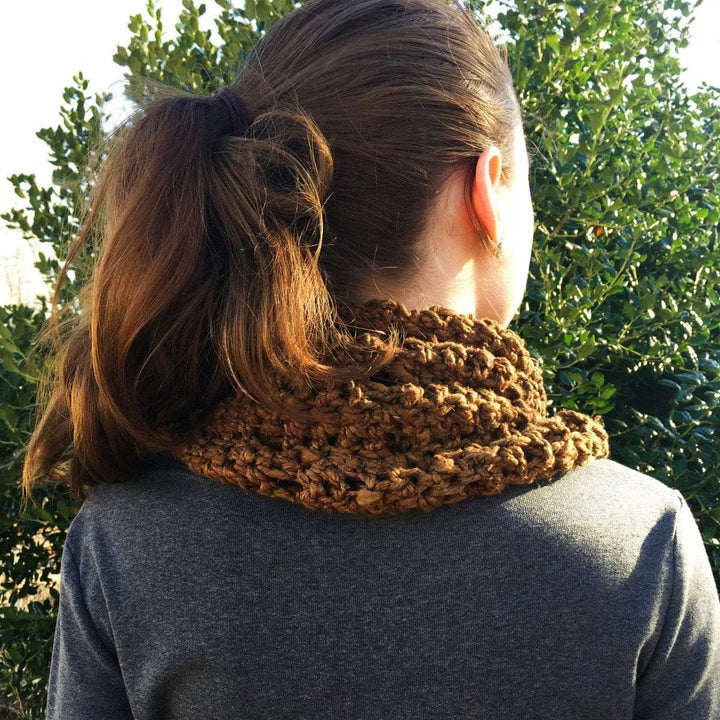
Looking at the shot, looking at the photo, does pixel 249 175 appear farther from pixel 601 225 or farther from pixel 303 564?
pixel 601 225

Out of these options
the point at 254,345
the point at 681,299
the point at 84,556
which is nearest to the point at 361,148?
the point at 254,345

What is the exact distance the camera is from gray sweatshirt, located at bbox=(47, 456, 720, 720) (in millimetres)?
1065

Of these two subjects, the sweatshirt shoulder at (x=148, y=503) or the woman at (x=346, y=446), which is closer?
the woman at (x=346, y=446)

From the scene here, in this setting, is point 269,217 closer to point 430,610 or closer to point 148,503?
point 148,503

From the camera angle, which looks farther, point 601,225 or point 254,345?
point 601,225

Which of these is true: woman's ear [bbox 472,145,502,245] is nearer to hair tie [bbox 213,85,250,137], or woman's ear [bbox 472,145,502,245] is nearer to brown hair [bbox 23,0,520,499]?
brown hair [bbox 23,0,520,499]

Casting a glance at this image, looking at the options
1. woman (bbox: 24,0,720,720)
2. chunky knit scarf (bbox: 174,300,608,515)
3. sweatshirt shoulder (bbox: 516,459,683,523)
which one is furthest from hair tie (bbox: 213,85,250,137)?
sweatshirt shoulder (bbox: 516,459,683,523)

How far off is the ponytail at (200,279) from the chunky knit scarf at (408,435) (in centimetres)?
5

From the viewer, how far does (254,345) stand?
3.84ft

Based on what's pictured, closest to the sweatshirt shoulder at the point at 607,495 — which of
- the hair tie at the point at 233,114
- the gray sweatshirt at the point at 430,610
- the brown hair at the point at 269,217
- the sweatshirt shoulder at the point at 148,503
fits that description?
the gray sweatshirt at the point at 430,610

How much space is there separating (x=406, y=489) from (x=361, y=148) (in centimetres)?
53

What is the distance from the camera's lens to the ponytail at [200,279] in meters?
1.18

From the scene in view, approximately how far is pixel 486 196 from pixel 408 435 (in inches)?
16.0

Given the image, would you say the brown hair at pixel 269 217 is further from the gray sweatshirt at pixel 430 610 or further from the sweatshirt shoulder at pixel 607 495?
the sweatshirt shoulder at pixel 607 495
